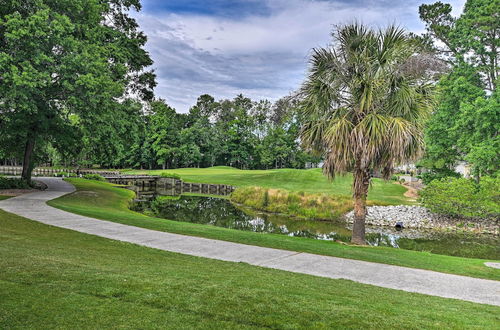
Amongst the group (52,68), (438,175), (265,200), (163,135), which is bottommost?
(265,200)

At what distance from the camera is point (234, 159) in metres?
74.8

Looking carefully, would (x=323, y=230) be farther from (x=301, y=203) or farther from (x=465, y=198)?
(x=465, y=198)

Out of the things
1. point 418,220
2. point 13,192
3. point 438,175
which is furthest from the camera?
point 438,175

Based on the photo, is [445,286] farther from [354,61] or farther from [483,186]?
[483,186]

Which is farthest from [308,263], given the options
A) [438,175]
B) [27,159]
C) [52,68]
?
[438,175]

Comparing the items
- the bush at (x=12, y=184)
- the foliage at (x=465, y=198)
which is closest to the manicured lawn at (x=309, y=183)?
the foliage at (x=465, y=198)

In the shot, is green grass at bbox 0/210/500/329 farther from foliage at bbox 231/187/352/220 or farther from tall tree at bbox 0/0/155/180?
foliage at bbox 231/187/352/220

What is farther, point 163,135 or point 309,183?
point 163,135

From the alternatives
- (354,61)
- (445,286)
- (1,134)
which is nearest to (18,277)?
(445,286)

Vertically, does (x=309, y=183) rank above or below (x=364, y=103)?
below

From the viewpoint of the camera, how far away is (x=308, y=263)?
812 cm

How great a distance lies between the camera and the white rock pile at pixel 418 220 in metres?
21.3

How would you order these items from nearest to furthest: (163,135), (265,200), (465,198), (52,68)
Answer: (52,68)
(465,198)
(265,200)
(163,135)

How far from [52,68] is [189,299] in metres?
15.3
